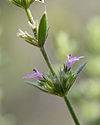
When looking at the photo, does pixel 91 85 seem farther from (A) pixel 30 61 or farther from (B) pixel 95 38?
(A) pixel 30 61

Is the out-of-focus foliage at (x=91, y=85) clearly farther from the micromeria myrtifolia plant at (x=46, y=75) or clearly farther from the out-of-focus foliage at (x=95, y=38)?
the micromeria myrtifolia plant at (x=46, y=75)

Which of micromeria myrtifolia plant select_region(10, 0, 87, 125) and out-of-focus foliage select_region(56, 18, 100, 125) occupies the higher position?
micromeria myrtifolia plant select_region(10, 0, 87, 125)

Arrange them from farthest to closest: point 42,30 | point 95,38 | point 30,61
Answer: point 30,61 → point 95,38 → point 42,30

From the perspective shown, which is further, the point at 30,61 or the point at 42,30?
the point at 30,61

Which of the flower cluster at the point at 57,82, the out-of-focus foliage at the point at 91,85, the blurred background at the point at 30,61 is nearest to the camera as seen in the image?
the flower cluster at the point at 57,82

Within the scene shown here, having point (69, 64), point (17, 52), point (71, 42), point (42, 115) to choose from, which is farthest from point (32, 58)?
point (69, 64)

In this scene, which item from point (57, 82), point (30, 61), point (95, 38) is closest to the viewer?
point (57, 82)

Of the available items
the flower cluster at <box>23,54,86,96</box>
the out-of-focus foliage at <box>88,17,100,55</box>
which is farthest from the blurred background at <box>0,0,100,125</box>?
the flower cluster at <box>23,54,86,96</box>

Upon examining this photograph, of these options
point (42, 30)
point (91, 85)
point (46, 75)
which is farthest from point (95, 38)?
point (42, 30)

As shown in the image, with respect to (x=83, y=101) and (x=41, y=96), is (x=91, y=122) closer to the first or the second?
(x=83, y=101)

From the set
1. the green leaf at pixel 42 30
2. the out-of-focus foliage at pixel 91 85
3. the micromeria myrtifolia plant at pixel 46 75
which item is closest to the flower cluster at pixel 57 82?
the micromeria myrtifolia plant at pixel 46 75

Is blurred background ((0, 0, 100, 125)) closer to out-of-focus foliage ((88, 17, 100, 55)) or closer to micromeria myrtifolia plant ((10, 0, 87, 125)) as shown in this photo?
out-of-focus foliage ((88, 17, 100, 55))
